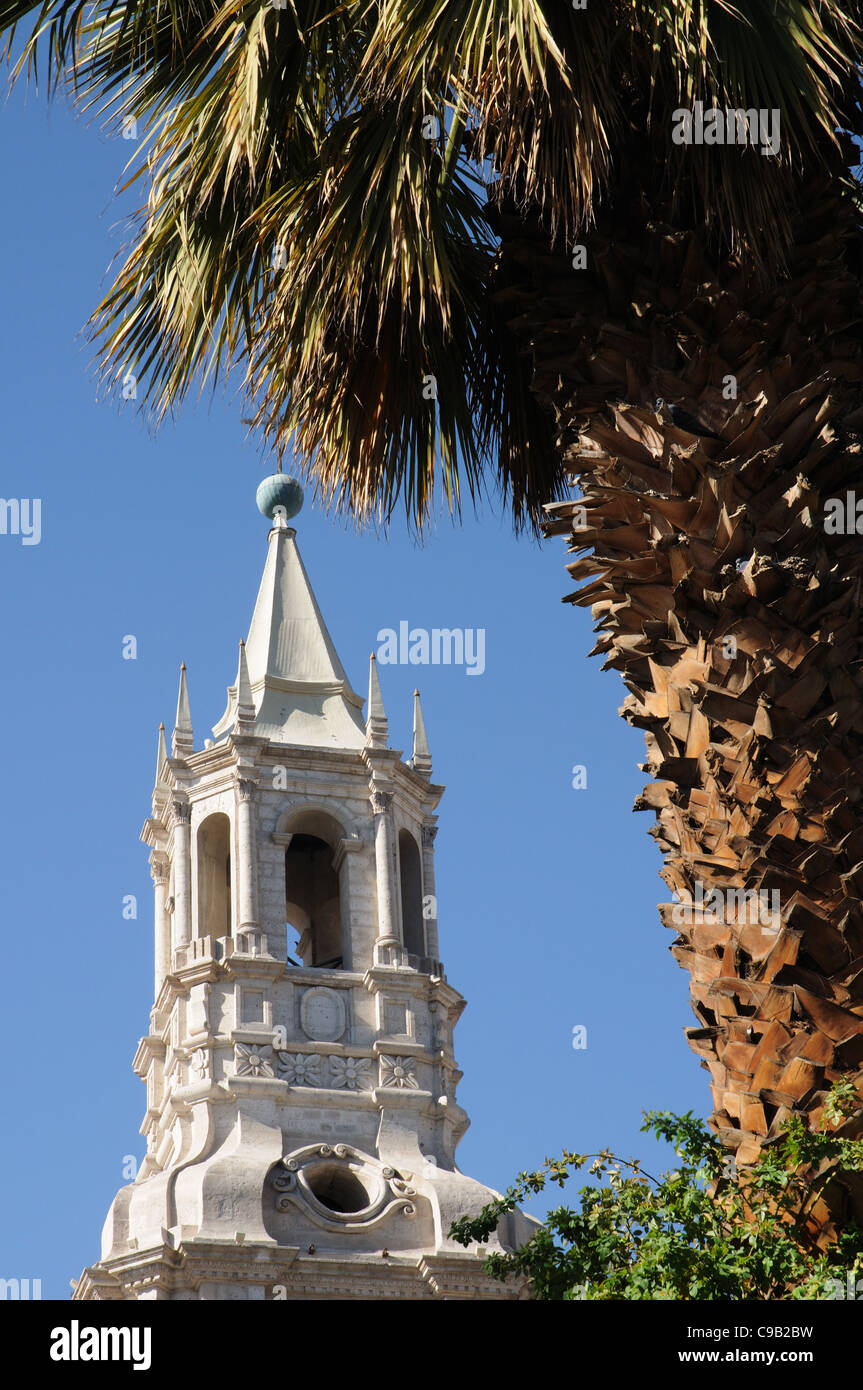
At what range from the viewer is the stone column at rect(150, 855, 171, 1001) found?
45.3m

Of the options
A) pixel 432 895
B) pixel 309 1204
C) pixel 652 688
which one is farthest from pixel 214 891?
pixel 652 688

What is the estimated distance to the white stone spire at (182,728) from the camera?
46.7m

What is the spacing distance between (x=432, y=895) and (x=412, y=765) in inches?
122

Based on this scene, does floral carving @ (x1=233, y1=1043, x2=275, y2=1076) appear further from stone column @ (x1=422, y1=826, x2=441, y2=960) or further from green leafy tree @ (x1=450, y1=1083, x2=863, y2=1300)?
green leafy tree @ (x1=450, y1=1083, x2=863, y2=1300)

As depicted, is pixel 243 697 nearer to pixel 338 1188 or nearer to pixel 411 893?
pixel 411 893

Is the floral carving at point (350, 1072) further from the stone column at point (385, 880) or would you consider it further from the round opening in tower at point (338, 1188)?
the stone column at point (385, 880)

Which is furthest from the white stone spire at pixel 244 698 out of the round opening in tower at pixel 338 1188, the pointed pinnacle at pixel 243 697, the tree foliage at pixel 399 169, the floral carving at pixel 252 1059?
the tree foliage at pixel 399 169

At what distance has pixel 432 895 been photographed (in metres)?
46.2

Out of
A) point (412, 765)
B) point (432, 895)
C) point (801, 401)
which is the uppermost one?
Answer: point (412, 765)

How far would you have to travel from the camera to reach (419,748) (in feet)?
157

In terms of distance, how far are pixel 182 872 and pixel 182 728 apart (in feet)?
12.2

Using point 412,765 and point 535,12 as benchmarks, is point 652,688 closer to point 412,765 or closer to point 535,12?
point 535,12

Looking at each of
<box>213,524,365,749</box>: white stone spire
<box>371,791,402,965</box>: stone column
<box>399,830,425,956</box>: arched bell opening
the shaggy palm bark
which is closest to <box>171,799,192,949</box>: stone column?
<box>213,524,365,749</box>: white stone spire

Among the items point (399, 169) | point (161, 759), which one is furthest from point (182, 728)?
point (399, 169)
